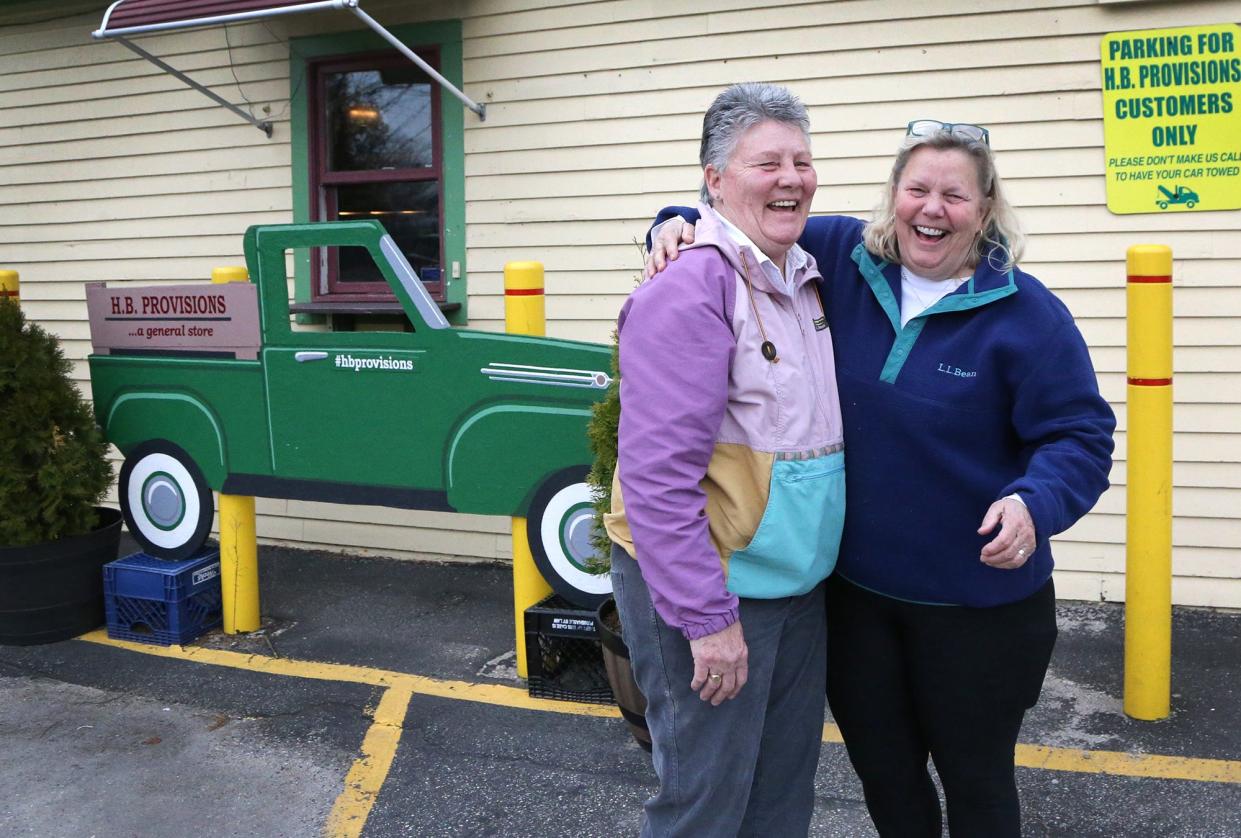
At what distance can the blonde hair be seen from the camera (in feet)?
7.58

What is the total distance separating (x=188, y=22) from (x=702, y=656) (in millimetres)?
4404

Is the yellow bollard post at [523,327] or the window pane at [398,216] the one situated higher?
the window pane at [398,216]

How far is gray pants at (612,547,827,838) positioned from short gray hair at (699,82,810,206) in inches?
33.8

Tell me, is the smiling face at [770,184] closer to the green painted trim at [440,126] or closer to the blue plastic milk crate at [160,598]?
the blue plastic milk crate at [160,598]

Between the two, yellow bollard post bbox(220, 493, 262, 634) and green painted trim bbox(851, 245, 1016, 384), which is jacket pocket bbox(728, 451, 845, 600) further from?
yellow bollard post bbox(220, 493, 262, 634)

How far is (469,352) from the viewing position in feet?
14.5

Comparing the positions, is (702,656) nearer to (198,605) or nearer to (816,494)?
(816,494)

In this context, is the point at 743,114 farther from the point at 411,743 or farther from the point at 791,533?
the point at 411,743

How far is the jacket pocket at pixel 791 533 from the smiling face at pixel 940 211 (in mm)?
455

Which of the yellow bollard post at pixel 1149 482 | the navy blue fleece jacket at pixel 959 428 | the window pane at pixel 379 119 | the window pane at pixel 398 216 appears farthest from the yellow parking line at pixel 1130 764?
the window pane at pixel 379 119

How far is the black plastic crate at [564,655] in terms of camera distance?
4.27 m

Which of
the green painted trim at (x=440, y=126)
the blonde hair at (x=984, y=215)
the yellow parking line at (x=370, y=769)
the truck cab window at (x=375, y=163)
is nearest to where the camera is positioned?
the blonde hair at (x=984, y=215)

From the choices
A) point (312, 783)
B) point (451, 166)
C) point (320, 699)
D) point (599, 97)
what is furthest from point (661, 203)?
point (312, 783)

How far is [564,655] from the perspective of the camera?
4.42 metres
